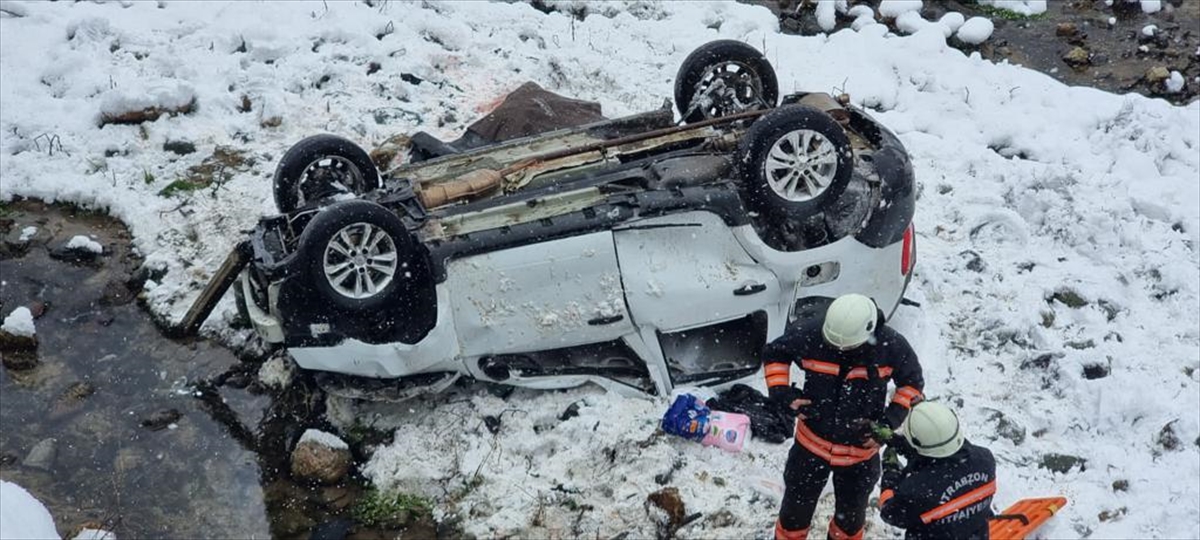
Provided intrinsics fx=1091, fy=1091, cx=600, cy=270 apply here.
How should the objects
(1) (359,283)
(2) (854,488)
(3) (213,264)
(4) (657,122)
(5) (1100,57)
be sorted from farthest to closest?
(5) (1100,57) < (3) (213,264) < (4) (657,122) < (1) (359,283) < (2) (854,488)

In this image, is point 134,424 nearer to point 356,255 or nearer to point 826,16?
point 356,255

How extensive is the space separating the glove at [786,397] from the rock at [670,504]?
965mm

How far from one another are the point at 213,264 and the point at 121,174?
1431 millimetres

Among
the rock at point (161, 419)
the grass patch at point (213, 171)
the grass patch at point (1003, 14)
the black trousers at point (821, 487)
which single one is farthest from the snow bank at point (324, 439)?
the grass patch at point (1003, 14)

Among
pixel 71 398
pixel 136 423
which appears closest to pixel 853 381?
pixel 136 423

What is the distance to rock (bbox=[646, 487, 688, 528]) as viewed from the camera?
5.90 meters

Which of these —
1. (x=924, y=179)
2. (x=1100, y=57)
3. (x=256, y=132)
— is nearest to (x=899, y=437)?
(x=924, y=179)

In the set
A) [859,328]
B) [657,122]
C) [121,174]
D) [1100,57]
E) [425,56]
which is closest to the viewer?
[859,328]

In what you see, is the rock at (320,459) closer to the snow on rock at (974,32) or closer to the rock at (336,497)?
the rock at (336,497)

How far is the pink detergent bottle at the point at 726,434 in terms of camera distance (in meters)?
6.29

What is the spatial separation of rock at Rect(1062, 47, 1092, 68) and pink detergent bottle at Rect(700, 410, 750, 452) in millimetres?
6628

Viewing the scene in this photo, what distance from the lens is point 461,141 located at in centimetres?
822

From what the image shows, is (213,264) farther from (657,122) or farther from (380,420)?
(657,122)

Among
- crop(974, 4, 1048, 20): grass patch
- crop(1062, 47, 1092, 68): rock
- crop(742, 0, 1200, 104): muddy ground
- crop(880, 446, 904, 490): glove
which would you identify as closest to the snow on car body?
crop(880, 446, 904, 490): glove
